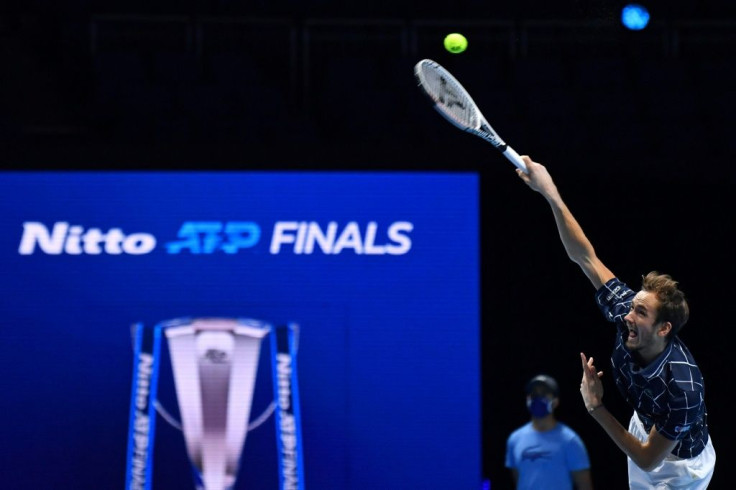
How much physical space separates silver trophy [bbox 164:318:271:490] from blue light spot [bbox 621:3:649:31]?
427 cm

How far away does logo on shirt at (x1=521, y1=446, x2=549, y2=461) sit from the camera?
18.1ft

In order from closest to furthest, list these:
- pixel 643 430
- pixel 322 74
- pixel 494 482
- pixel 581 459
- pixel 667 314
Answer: pixel 667 314
pixel 643 430
pixel 581 459
pixel 494 482
pixel 322 74

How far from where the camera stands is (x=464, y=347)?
19.0ft

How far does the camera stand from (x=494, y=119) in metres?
7.10

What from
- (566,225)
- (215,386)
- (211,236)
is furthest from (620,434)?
(211,236)

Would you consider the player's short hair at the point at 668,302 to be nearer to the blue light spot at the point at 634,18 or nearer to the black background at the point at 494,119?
the black background at the point at 494,119

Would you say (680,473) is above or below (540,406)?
below

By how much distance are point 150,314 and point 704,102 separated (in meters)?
4.16

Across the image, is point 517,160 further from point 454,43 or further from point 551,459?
point 454,43

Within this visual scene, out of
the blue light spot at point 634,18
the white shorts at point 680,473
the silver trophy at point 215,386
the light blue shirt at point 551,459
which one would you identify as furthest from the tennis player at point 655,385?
the blue light spot at point 634,18

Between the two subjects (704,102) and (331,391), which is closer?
(331,391)

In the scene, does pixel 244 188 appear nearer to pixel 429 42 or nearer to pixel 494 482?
pixel 494 482

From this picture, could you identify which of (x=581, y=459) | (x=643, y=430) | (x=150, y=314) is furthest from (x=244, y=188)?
(x=643, y=430)

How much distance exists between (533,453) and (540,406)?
0.24 metres
